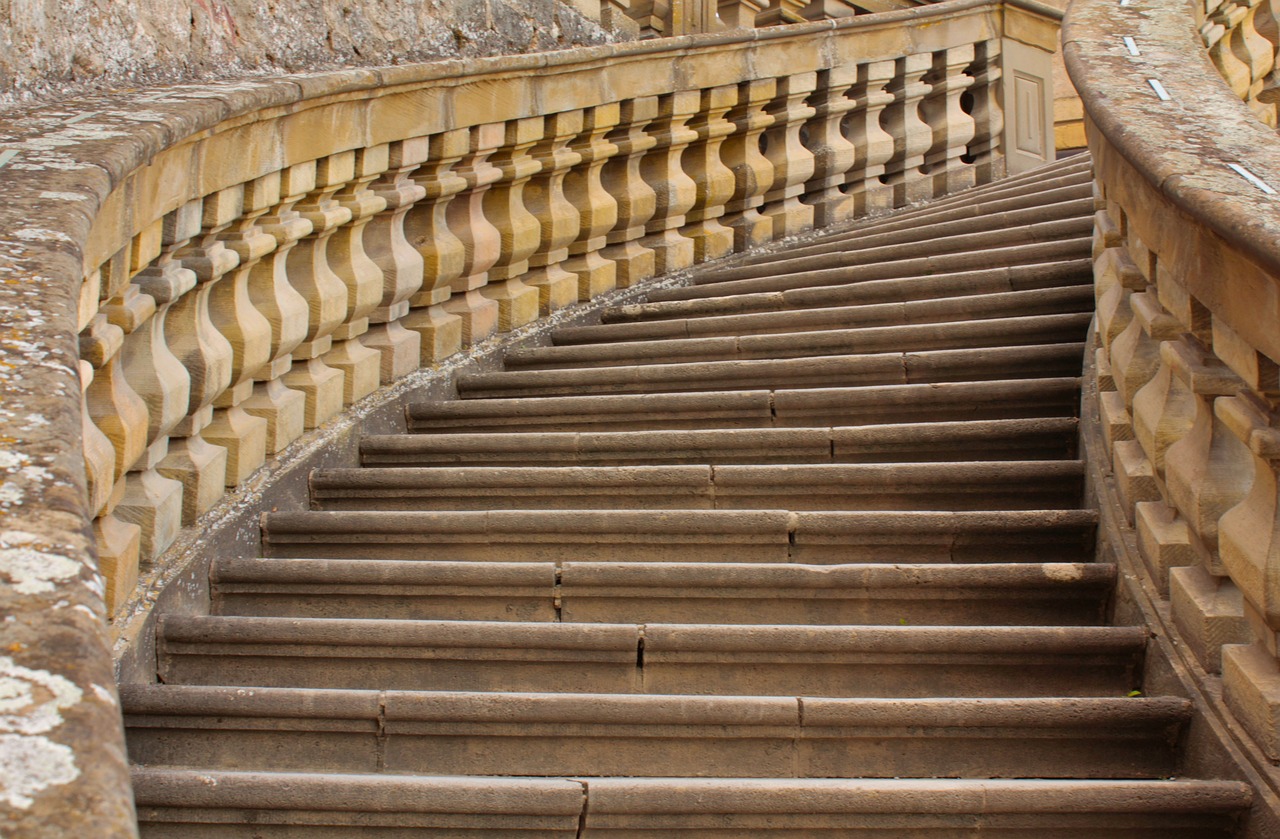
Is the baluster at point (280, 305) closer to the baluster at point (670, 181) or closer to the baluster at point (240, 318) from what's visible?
the baluster at point (240, 318)

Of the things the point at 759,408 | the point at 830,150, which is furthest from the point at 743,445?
the point at 830,150

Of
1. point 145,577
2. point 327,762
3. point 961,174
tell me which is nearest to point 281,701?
point 327,762

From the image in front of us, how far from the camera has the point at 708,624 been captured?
3.72m

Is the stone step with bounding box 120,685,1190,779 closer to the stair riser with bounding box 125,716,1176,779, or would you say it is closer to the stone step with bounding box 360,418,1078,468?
the stair riser with bounding box 125,716,1176,779

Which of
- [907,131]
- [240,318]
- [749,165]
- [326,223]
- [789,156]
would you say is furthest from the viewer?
A: [907,131]

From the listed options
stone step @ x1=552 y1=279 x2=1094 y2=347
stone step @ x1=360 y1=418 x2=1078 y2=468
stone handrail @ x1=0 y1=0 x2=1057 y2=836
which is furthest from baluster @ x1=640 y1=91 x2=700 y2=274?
stone step @ x1=360 y1=418 x2=1078 y2=468

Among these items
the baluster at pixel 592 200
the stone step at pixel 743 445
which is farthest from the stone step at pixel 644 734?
the baluster at pixel 592 200

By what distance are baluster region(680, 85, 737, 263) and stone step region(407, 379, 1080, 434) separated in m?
1.79

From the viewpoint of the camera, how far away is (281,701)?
3.44m

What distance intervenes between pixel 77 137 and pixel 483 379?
238cm

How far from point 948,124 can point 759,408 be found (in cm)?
343

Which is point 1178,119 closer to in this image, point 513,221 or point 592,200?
point 513,221

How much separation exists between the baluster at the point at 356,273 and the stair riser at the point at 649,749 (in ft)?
5.52

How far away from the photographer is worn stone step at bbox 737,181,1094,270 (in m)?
6.57
